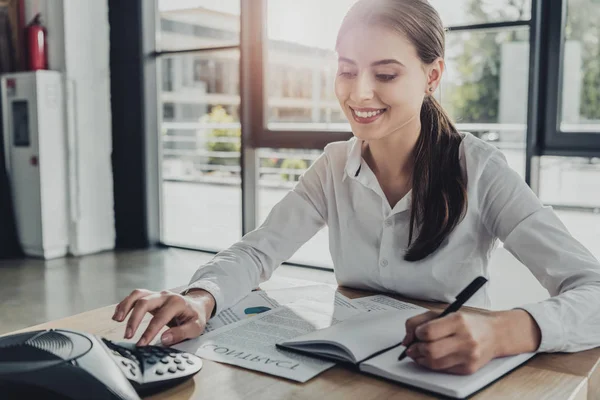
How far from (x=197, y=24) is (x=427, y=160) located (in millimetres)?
3531

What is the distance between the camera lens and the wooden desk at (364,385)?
718 mm

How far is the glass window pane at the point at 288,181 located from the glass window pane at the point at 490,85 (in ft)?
3.33

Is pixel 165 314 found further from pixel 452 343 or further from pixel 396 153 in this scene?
pixel 396 153

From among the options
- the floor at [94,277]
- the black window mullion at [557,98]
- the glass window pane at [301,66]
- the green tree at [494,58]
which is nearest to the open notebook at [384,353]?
the green tree at [494,58]

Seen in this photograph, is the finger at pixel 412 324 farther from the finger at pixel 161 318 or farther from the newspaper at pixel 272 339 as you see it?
the finger at pixel 161 318

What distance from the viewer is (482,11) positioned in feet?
10.7

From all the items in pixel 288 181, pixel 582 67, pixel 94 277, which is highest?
pixel 582 67

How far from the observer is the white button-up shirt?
1.01 meters

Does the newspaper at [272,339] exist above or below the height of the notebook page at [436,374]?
below

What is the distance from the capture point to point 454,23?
10.8 feet

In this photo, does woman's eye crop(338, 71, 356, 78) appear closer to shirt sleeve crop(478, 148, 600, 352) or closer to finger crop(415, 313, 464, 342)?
shirt sleeve crop(478, 148, 600, 352)

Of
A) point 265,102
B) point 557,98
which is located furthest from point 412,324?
point 265,102

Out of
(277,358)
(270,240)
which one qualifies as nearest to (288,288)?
(270,240)

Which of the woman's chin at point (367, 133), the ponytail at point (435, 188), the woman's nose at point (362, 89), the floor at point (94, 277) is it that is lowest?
the floor at point (94, 277)
